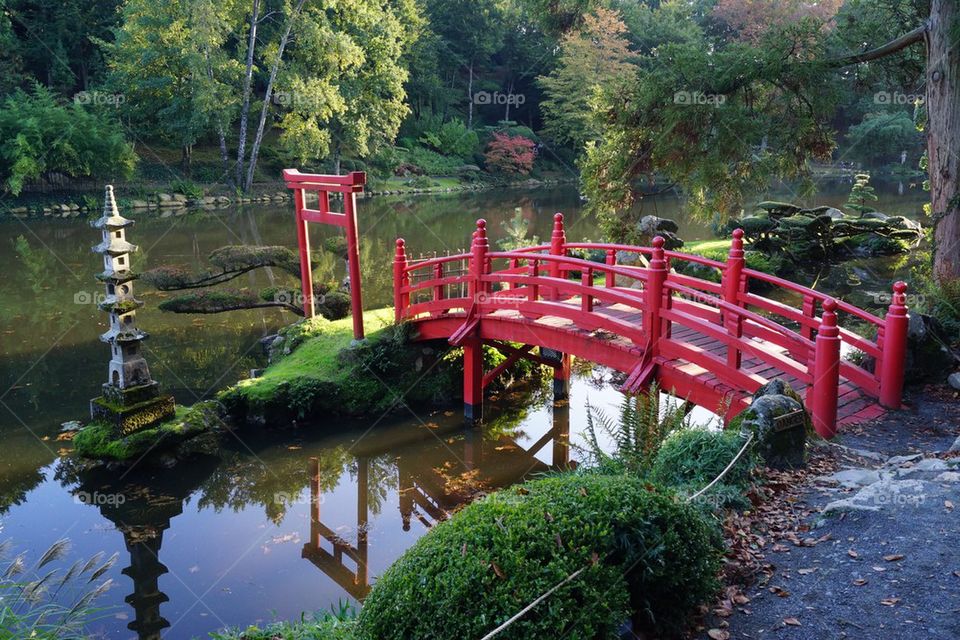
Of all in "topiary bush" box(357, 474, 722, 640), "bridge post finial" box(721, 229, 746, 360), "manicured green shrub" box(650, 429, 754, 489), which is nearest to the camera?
"topiary bush" box(357, 474, 722, 640)

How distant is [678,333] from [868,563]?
4668 millimetres

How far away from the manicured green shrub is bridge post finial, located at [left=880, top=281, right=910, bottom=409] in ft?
7.60

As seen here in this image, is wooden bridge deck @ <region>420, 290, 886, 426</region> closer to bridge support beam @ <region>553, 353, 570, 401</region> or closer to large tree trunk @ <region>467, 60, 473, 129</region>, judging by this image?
bridge support beam @ <region>553, 353, 570, 401</region>

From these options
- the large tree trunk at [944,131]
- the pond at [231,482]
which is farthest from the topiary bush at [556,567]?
the large tree trunk at [944,131]

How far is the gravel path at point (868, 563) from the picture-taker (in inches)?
140

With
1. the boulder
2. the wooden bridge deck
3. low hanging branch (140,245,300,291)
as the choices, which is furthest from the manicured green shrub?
low hanging branch (140,245,300,291)

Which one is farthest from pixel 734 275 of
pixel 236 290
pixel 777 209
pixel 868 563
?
pixel 777 209

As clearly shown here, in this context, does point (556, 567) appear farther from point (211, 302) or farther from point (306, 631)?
point (211, 302)

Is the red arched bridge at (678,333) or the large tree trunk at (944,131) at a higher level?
the large tree trunk at (944,131)

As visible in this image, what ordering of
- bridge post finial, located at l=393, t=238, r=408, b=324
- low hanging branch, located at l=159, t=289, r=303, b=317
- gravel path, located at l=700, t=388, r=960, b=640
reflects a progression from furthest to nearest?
low hanging branch, located at l=159, t=289, r=303, b=317 → bridge post finial, located at l=393, t=238, r=408, b=324 → gravel path, located at l=700, t=388, r=960, b=640

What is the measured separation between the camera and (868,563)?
404 centimetres

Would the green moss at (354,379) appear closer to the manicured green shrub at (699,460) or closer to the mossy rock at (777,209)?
the manicured green shrub at (699,460)

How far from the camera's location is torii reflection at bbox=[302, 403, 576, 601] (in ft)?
23.7

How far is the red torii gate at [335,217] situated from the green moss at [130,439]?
278 cm
